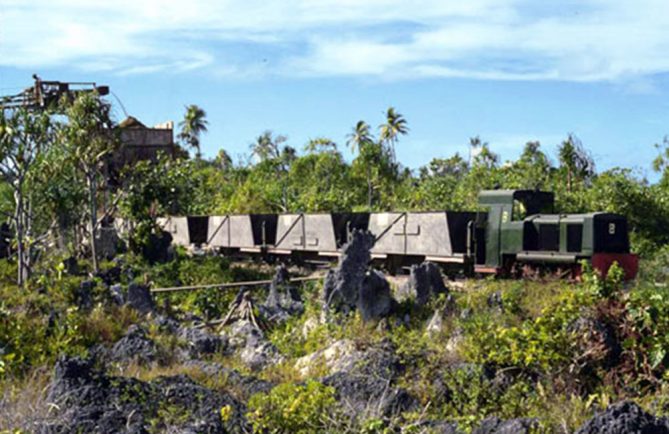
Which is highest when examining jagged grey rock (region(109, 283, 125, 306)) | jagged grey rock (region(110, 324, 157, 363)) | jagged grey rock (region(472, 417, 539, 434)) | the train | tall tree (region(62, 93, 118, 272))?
tall tree (region(62, 93, 118, 272))

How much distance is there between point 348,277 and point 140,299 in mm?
Answer: 3819

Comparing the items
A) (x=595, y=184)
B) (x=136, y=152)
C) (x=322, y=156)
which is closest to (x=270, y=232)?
(x=595, y=184)

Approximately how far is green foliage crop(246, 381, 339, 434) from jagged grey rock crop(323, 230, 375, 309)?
5768 millimetres

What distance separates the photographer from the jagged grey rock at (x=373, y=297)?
560 inches

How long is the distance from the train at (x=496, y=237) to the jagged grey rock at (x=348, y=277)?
10.9ft

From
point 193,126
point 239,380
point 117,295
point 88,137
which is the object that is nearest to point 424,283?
point 117,295

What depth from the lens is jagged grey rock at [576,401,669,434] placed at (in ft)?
22.8

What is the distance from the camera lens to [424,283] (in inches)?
602

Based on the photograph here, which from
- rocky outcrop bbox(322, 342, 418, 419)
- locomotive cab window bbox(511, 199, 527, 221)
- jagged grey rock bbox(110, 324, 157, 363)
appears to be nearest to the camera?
rocky outcrop bbox(322, 342, 418, 419)

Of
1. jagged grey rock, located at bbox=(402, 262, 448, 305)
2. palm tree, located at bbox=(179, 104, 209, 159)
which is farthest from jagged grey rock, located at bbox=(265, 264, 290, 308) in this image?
palm tree, located at bbox=(179, 104, 209, 159)

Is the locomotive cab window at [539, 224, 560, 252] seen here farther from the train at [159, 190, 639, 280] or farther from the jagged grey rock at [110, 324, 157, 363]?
the jagged grey rock at [110, 324, 157, 363]

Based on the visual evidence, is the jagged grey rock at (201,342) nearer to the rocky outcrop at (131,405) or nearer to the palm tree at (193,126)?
the rocky outcrop at (131,405)

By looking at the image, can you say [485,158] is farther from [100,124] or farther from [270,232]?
[100,124]

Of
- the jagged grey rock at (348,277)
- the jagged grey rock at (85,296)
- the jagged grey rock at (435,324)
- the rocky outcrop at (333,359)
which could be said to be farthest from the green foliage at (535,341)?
the jagged grey rock at (85,296)
